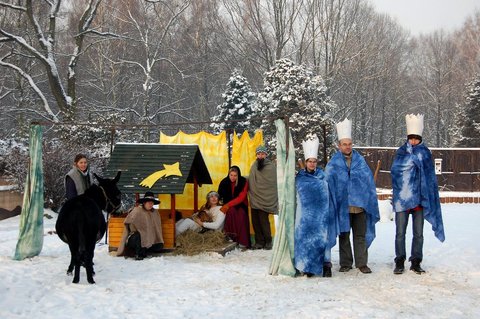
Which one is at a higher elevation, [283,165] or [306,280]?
[283,165]

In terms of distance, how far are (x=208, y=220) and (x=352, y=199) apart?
3.19 metres

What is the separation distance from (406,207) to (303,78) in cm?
1306

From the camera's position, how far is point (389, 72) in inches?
1626

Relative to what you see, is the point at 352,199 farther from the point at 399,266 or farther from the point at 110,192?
the point at 110,192

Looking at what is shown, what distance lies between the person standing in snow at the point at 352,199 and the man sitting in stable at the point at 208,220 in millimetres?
2695

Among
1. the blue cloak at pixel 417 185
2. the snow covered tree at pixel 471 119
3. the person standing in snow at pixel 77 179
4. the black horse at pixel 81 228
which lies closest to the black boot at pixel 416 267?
the blue cloak at pixel 417 185

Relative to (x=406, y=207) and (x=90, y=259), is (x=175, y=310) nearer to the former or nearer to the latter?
(x=90, y=259)

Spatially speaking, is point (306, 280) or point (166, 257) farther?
point (166, 257)

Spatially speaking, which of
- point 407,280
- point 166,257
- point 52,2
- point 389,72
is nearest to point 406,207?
point 407,280

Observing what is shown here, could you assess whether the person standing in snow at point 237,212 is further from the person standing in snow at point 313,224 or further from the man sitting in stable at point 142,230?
the person standing in snow at point 313,224

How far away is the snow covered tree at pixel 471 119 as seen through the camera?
27.9 meters

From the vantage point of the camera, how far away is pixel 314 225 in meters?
6.78

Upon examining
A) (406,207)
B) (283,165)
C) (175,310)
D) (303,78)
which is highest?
(303,78)

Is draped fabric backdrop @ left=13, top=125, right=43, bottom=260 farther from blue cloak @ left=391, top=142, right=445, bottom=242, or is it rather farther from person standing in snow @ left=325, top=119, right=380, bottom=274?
blue cloak @ left=391, top=142, right=445, bottom=242
